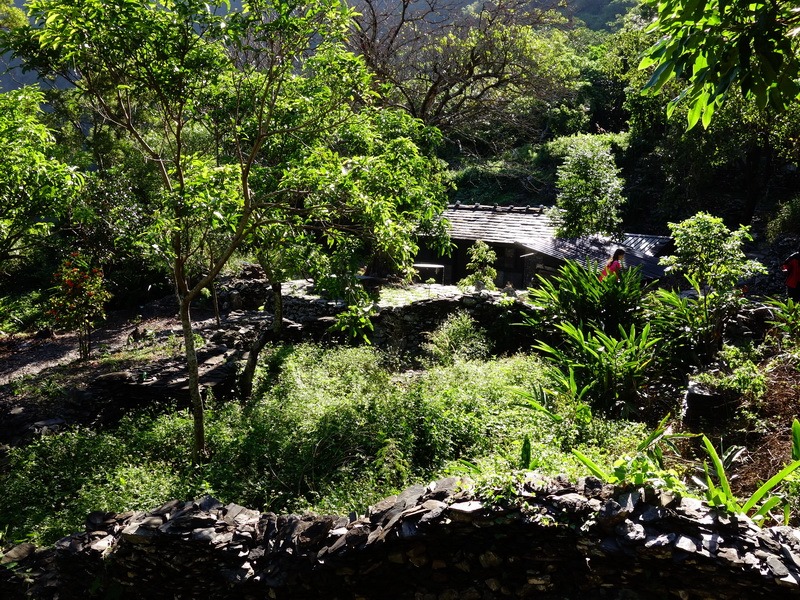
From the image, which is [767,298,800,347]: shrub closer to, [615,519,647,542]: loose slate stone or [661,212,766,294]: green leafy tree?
[661,212,766,294]: green leafy tree

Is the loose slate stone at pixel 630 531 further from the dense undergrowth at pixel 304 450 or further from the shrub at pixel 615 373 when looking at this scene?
the shrub at pixel 615 373

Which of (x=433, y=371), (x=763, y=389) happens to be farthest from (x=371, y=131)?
(x=763, y=389)

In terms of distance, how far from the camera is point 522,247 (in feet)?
58.5

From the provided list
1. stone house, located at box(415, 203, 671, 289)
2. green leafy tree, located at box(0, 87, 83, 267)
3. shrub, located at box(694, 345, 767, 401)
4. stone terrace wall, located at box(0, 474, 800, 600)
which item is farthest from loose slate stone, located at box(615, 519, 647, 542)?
stone house, located at box(415, 203, 671, 289)

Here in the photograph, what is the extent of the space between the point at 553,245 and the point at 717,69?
539 inches

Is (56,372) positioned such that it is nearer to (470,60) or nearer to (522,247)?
(470,60)

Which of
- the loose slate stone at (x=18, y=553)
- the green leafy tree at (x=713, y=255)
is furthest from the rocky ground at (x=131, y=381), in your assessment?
the loose slate stone at (x=18, y=553)

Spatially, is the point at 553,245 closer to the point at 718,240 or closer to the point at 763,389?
the point at 718,240

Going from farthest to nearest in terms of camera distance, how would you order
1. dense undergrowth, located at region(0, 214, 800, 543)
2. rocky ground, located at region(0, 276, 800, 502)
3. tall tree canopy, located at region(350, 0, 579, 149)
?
tall tree canopy, located at region(350, 0, 579, 149) → rocky ground, located at region(0, 276, 800, 502) → dense undergrowth, located at region(0, 214, 800, 543)

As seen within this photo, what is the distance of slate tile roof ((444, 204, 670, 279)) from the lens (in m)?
16.2

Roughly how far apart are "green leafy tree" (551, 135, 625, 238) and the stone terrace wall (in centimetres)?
1340

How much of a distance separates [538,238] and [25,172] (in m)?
13.9

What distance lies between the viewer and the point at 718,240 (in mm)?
8219

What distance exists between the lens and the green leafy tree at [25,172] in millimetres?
6656
